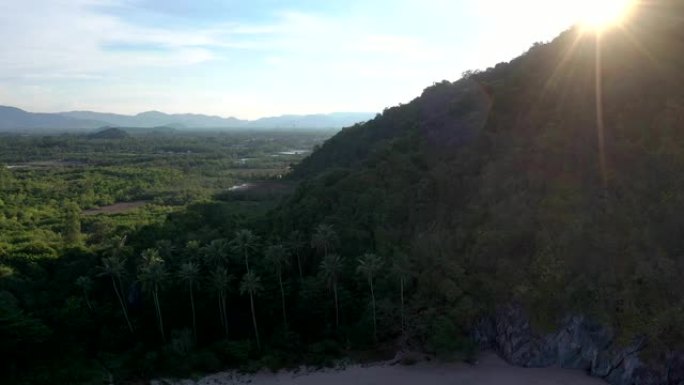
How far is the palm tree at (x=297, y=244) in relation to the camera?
53.8 meters

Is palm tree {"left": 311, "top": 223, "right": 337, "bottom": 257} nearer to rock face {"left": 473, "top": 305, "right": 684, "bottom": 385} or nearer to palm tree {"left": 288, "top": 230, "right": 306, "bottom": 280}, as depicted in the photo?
palm tree {"left": 288, "top": 230, "right": 306, "bottom": 280}

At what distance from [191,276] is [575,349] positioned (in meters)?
33.3

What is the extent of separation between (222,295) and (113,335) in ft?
36.6

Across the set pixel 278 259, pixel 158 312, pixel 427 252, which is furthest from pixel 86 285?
pixel 427 252

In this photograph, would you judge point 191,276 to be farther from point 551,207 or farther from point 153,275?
point 551,207

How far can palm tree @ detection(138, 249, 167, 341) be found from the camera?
4728cm

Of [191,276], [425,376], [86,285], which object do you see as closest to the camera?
[425,376]

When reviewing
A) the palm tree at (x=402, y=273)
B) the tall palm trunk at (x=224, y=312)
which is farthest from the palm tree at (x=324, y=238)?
the tall palm trunk at (x=224, y=312)

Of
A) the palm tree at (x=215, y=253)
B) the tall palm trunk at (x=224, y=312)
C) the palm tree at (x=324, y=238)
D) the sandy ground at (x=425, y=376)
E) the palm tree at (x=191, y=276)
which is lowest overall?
the sandy ground at (x=425, y=376)

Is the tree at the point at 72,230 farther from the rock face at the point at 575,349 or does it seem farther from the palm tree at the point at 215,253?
the rock face at the point at 575,349

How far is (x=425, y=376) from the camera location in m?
41.3

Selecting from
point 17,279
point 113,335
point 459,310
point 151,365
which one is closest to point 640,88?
point 459,310

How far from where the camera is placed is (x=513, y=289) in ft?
145

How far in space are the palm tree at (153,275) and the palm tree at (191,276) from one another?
1737 mm
